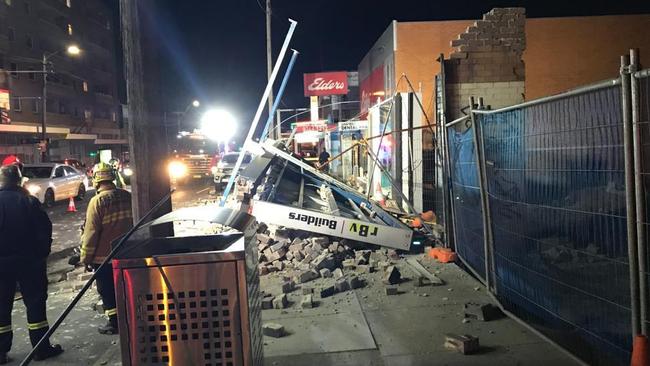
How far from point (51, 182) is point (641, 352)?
737 inches

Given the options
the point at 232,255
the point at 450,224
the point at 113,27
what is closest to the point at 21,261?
the point at 113,27

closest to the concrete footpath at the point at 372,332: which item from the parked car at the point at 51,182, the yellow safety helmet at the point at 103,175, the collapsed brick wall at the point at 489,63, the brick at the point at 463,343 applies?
the brick at the point at 463,343

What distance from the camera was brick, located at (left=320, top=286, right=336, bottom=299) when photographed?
20.7ft

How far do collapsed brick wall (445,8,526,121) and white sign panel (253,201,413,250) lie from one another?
2274 mm

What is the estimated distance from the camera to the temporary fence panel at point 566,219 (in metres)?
3.53

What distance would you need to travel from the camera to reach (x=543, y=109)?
4363 mm

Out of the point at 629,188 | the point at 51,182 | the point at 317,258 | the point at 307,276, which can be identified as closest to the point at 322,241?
the point at 317,258

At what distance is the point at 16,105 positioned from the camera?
133ft

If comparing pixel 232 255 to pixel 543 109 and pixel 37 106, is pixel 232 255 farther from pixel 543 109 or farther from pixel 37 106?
pixel 37 106

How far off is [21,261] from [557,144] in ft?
16.3

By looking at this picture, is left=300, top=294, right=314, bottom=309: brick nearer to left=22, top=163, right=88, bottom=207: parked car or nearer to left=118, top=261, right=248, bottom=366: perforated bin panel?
left=118, top=261, right=248, bottom=366: perforated bin panel

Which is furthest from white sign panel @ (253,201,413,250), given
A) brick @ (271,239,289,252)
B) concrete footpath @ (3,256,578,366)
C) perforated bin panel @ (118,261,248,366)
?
perforated bin panel @ (118,261,248,366)

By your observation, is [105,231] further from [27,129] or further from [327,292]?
[27,129]

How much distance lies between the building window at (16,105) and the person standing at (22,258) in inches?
1609
